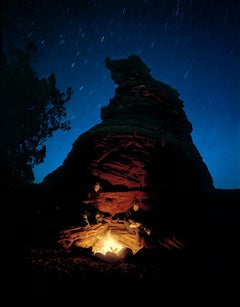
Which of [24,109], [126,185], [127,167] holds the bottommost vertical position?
[126,185]

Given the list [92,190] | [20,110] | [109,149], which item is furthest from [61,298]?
[20,110]

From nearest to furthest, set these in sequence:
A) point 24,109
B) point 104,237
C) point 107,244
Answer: point 107,244
point 104,237
point 24,109

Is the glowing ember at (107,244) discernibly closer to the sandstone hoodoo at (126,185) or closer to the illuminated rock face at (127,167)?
the sandstone hoodoo at (126,185)

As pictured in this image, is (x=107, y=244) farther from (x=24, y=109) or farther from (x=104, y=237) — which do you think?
(x=24, y=109)

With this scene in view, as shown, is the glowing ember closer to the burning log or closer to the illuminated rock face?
the burning log

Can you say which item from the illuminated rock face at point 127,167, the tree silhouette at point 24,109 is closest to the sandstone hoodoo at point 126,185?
the illuminated rock face at point 127,167

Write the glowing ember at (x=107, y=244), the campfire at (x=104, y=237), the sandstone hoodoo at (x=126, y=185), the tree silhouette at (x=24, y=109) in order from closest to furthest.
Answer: the campfire at (x=104, y=237), the sandstone hoodoo at (x=126, y=185), the glowing ember at (x=107, y=244), the tree silhouette at (x=24, y=109)

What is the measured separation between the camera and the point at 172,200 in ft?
29.4

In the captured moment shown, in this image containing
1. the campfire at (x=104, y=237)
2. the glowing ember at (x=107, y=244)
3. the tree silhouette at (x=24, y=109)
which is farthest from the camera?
the tree silhouette at (x=24, y=109)

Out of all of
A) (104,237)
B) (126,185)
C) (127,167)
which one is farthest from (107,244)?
(127,167)

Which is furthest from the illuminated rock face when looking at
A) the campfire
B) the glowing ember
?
the glowing ember

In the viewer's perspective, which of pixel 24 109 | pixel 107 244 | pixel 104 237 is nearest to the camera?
pixel 107 244

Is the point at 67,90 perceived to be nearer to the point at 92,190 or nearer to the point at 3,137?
the point at 3,137

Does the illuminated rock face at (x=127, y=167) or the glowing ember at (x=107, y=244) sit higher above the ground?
the illuminated rock face at (x=127, y=167)
